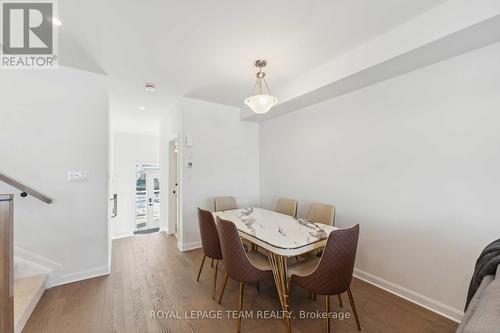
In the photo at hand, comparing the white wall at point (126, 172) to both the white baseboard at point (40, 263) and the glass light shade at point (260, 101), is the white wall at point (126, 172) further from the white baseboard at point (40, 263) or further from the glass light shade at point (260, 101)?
the glass light shade at point (260, 101)

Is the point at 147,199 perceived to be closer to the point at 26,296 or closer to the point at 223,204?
the point at 223,204

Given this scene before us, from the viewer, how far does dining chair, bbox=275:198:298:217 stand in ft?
10.1

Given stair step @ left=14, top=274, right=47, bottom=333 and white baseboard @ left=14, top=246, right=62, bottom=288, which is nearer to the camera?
stair step @ left=14, top=274, right=47, bottom=333

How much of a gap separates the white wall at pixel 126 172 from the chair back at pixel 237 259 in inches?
194

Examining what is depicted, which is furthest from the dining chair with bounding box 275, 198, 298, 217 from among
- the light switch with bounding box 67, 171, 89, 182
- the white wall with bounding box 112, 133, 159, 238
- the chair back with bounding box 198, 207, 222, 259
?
the white wall with bounding box 112, 133, 159, 238

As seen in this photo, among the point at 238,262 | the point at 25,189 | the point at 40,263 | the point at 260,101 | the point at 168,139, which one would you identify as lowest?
the point at 40,263

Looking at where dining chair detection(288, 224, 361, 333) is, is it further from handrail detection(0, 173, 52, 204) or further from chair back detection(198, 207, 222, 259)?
handrail detection(0, 173, 52, 204)

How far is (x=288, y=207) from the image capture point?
3174mm

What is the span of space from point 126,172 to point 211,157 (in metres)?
3.41

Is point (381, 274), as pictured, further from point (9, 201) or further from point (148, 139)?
point (148, 139)

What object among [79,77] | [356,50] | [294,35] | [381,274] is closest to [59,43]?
[79,77]

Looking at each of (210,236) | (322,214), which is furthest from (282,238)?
(322,214)

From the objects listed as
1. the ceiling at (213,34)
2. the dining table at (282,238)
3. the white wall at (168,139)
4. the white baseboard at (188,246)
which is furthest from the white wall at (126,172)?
the dining table at (282,238)

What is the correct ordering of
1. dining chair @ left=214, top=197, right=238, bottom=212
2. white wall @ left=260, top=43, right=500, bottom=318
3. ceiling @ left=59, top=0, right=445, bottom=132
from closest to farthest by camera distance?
ceiling @ left=59, top=0, right=445, bottom=132 → white wall @ left=260, top=43, right=500, bottom=318 → dining chair @ left=214, top=197, right=238, bottom=212
